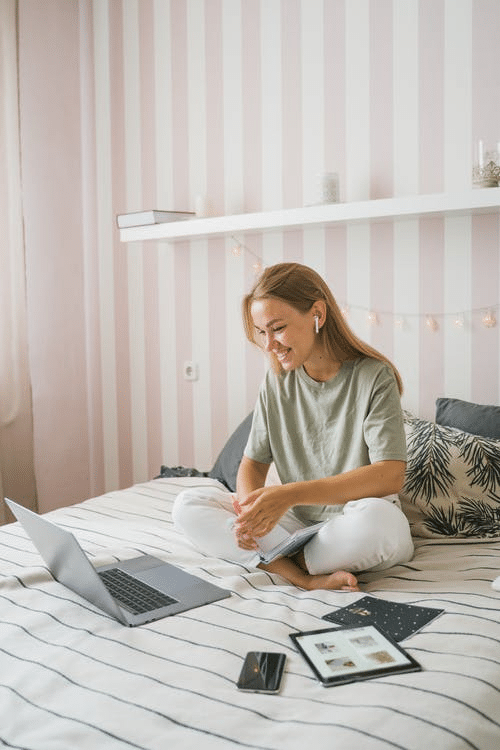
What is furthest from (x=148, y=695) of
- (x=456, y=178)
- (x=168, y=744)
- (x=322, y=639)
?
(x=456, y=178)

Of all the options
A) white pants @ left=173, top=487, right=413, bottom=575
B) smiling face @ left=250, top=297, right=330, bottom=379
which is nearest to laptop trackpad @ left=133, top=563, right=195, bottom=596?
white pants @ left=173, top=487, right=413, bottom=575

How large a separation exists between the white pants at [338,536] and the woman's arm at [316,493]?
4cm

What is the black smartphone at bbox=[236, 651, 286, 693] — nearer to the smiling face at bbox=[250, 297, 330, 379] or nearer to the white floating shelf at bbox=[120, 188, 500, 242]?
the smiling face at bbox=[250, 297, 330, 379]

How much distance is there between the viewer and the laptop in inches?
59.8

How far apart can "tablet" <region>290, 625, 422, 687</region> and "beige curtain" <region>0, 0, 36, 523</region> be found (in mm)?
2020

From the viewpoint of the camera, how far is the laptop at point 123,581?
59.8 inches

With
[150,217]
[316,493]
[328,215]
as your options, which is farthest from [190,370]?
[316,493]

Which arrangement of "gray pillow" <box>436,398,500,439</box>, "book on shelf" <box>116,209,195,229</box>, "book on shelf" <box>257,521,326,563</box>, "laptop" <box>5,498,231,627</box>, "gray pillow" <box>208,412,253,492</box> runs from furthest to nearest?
"book on shelf" <box>116,209,195,229</box>
"gray pillow" <box>208,412,253,492</box>
"gray pillow" <box>436,398,500,439</box>
"book on shelf" <box>257,521,326,563</box>
"laptop" <box>5,498,231,627</box>

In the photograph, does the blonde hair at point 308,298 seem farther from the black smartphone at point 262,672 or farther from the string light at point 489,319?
the black smartphone at point 262,672

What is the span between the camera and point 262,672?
1.28 metres

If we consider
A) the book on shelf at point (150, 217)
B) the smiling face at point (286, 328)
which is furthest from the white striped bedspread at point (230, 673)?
the book on shelf at point (150, 217)

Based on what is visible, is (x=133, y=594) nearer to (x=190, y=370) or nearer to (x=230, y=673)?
(x=230, y=673)

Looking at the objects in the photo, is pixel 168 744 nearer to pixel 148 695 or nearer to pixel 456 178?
pixel 148 695

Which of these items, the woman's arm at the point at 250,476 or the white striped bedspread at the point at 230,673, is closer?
the white striped bedspread at the point at 230,673
